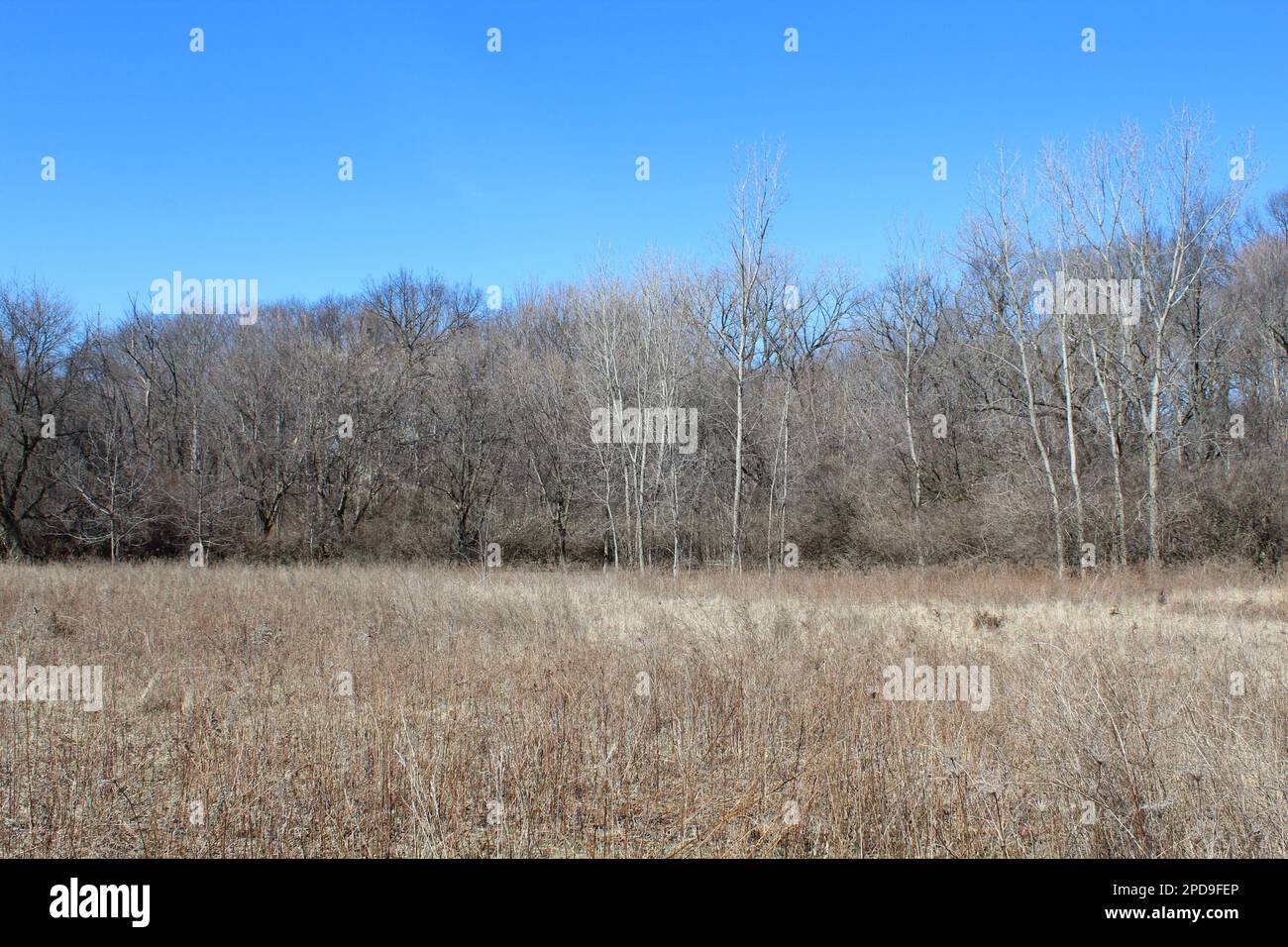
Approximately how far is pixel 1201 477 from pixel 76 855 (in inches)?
1090

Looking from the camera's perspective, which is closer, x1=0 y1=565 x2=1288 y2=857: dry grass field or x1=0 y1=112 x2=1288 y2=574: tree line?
x1=0 y1=565 x2=1288 y2=857: dry grass field

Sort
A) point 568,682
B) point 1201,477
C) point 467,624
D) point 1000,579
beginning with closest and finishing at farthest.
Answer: point 568,682 → point 467,624 → point 1000,579 → point 1201,477

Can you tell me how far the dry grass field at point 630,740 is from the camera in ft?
14.2

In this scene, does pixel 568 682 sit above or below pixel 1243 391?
below

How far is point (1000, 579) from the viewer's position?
18.9 m

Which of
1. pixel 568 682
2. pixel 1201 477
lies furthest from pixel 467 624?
pixel 1201 477

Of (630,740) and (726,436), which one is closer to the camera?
(630,740)

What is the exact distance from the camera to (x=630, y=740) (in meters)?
5.87

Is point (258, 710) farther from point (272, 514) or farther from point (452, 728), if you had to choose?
point (272, 514)

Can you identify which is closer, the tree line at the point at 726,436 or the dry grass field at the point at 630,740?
the dry grass field at the point at 630,740

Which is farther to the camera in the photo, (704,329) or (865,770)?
(704,329)

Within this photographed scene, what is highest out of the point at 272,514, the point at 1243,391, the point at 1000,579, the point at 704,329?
the point at 704,329

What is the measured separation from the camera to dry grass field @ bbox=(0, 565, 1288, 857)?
14.2 ft

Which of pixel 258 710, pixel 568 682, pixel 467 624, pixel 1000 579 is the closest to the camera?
pixel 258 710
